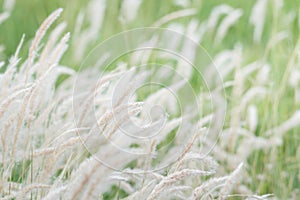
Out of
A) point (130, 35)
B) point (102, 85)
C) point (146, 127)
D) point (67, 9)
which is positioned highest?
point (67, 9)

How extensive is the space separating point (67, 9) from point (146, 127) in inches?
72.4

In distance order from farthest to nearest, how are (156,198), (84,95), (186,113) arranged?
(186,113) → (84,95) → (156,198)

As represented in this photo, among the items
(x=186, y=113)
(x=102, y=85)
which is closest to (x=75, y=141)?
(x=102, y=85)

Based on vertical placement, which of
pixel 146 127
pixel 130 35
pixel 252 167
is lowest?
pixel 252 167

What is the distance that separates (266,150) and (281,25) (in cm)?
114

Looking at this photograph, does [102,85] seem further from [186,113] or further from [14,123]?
[186,113]

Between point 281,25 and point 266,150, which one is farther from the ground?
point 281,25

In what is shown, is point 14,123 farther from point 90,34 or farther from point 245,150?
point 90,34

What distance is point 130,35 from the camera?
2.99 m

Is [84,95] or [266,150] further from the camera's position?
[266,150]

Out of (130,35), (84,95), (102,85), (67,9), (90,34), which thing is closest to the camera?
(102,85)

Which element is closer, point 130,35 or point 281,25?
point 130,35

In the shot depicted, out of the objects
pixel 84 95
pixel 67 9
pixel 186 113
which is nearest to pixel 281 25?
pixel 67 9

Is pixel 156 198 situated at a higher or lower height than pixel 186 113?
lower
